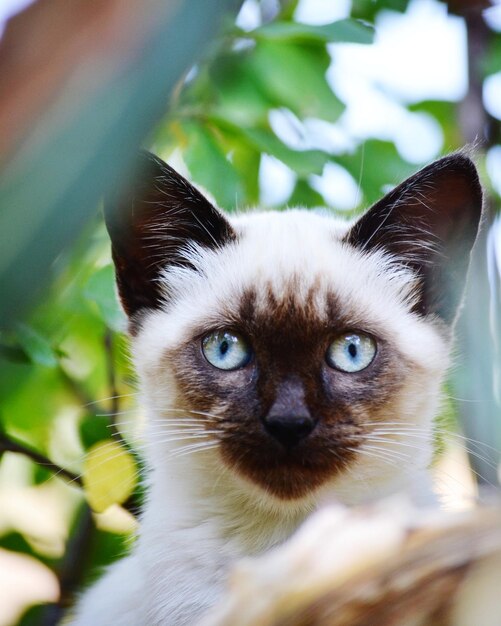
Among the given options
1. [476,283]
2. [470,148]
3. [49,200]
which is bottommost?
[476,283]

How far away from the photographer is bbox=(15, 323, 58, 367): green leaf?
136 centimetres

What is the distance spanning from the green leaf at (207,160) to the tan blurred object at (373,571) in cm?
118

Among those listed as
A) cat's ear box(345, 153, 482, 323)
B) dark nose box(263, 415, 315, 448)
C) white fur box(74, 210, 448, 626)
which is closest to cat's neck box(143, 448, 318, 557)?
white fur box(74, 210, 448, 626)

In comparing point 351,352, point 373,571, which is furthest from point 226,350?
point 373,571

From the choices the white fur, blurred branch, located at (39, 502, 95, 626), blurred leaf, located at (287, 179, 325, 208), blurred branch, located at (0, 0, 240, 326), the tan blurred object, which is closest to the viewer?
blurred branch, located at (0, 0, 240, 326)

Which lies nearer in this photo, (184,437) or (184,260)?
(184,437)

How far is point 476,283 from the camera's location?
67.9 inches

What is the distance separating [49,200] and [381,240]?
140cm

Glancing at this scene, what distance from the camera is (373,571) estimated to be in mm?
625

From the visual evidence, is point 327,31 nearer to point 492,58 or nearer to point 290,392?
point 492,58

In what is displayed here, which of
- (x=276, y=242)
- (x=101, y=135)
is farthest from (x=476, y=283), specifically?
(x=101, y=135)

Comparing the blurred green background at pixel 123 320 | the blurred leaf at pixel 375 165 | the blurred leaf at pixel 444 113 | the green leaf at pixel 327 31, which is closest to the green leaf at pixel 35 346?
the blurred green background at pixel 123 320

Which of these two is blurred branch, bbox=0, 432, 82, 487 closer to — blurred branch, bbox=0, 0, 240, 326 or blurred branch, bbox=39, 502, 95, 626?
blurred branch, bbox=39, 502, 95, 626

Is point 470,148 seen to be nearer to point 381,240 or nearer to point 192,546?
point 381,240
